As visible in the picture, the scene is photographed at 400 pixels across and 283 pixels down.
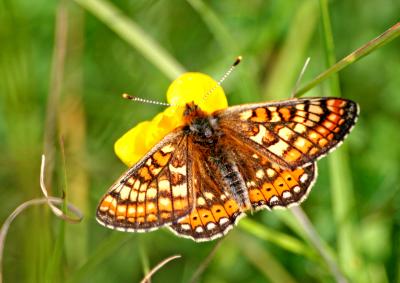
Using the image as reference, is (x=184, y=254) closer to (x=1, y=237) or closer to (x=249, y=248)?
(x=249, y=248)

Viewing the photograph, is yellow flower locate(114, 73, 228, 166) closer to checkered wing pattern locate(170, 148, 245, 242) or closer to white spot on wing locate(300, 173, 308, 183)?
checkered wing pattern locate(170, 148, 245, 242)

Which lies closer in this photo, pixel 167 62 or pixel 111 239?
pixel 111 239

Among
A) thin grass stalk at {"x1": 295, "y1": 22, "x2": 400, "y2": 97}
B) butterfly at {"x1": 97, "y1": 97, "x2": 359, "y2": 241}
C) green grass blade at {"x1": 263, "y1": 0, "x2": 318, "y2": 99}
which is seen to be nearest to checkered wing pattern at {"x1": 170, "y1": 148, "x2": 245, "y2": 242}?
butterfly at {"x1": 97, "y1": 97, "x2": 359, "y2": 241}

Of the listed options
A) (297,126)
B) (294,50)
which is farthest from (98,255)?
(294,50)

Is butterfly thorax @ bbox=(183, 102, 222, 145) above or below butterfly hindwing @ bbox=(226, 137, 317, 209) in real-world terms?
above

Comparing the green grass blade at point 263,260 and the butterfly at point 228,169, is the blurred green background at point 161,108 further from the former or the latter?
the butterfly at point 228,169

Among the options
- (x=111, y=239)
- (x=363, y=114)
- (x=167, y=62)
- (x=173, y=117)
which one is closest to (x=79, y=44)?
(x=167, y=62)
